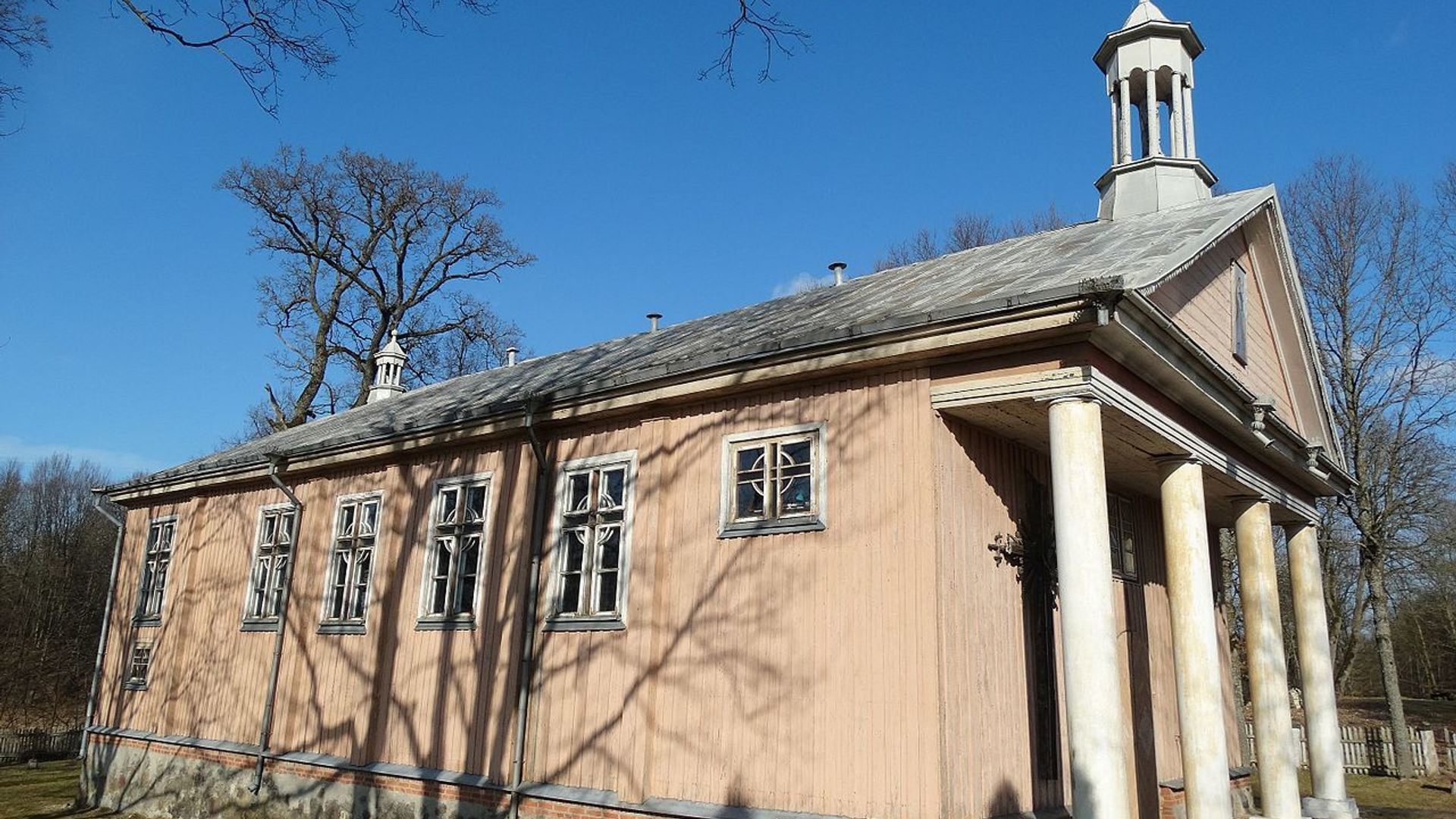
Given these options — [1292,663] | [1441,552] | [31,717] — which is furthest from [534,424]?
[1292,663]

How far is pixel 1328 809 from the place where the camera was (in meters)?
12.0

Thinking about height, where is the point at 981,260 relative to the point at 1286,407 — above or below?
above

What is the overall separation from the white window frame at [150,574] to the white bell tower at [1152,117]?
1569 centimetres

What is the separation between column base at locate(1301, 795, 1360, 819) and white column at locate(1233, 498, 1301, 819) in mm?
880

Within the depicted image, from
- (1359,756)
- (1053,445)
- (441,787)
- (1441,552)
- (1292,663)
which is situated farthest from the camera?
(1292,663)

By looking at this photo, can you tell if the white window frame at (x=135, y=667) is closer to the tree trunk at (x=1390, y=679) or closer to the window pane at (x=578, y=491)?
the window pane at (x=578, y=491)

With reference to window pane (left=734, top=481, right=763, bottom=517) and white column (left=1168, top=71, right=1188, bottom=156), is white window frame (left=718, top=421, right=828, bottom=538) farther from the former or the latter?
white column (left=1168, top=71, right=1188, bottom=156)

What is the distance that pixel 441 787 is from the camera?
36.6ft

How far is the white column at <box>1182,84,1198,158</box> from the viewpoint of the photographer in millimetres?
13297

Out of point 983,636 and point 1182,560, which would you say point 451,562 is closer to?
point 983,636

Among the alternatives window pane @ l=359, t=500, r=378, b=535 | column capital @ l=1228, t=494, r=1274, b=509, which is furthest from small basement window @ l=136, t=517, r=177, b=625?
column capital @ l=1228, t=494, r=1274, b=509

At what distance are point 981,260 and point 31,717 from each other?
108 ft

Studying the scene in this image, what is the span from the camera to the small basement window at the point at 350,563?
13406 mm

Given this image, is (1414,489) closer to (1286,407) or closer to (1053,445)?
(1286,407)
